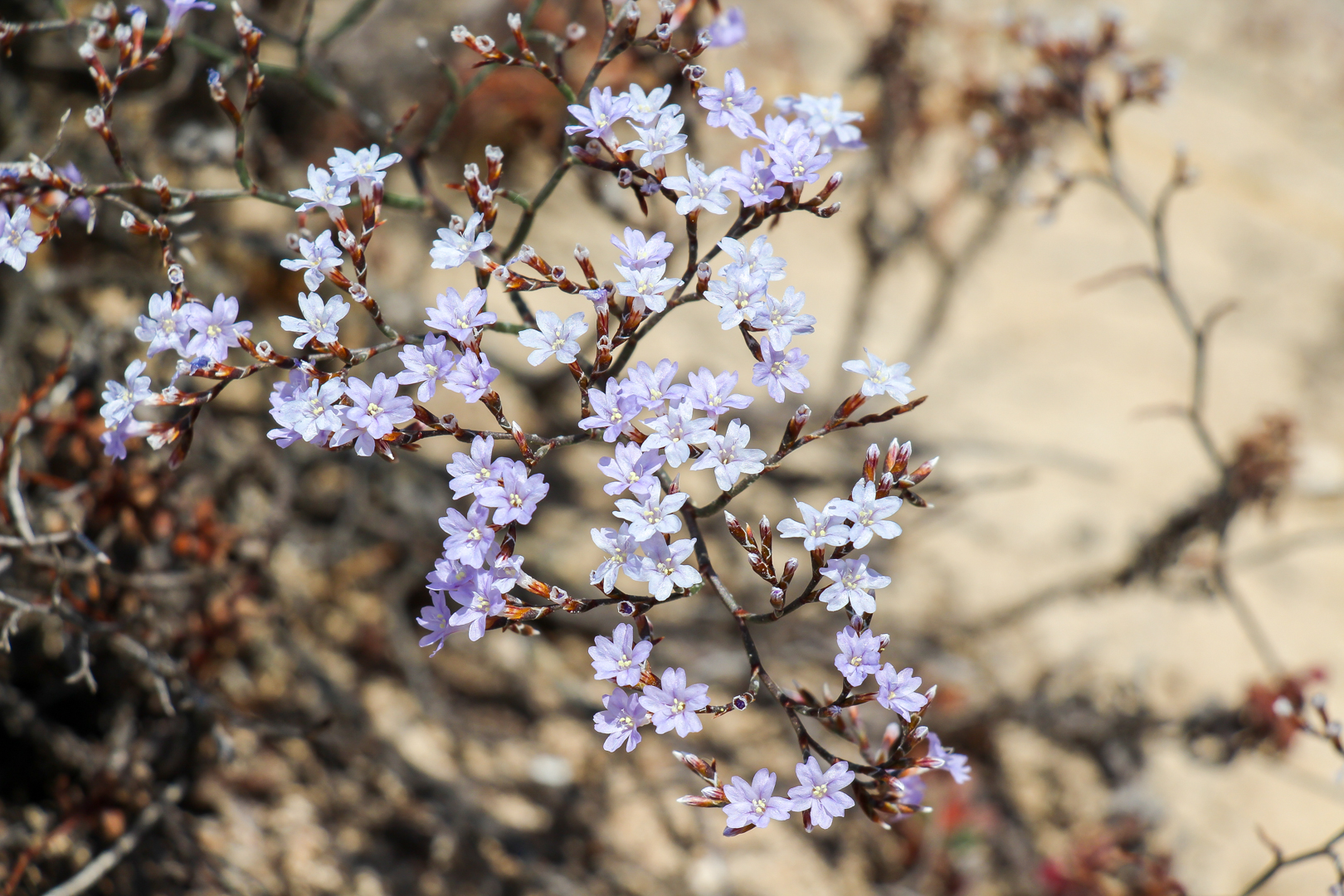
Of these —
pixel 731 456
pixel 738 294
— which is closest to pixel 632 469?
pixel 731 456

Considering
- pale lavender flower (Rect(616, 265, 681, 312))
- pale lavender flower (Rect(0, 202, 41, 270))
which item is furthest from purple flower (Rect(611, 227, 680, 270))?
pale lavender flower (Rect(0, 202, 41, 270))

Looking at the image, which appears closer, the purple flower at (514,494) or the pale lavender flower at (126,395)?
the purple flower at (514,494)

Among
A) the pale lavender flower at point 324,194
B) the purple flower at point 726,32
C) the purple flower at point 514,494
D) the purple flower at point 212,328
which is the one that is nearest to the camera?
the purple flower at point 514,494

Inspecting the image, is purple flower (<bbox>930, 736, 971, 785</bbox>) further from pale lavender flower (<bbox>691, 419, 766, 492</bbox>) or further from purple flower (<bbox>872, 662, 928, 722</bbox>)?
pale lavender flower (<bbox>691, 419, 766, 492</bbox>)

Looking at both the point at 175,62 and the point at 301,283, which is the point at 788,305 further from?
the point at 175,62

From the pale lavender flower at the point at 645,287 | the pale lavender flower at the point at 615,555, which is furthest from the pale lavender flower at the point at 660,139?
the pale lavender flower at the point at 615,555

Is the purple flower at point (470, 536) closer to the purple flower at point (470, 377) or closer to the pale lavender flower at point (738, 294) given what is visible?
the purple flower at point (470, 377)

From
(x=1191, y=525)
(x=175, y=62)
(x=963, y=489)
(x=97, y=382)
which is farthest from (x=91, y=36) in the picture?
(x=1191, y=525)
